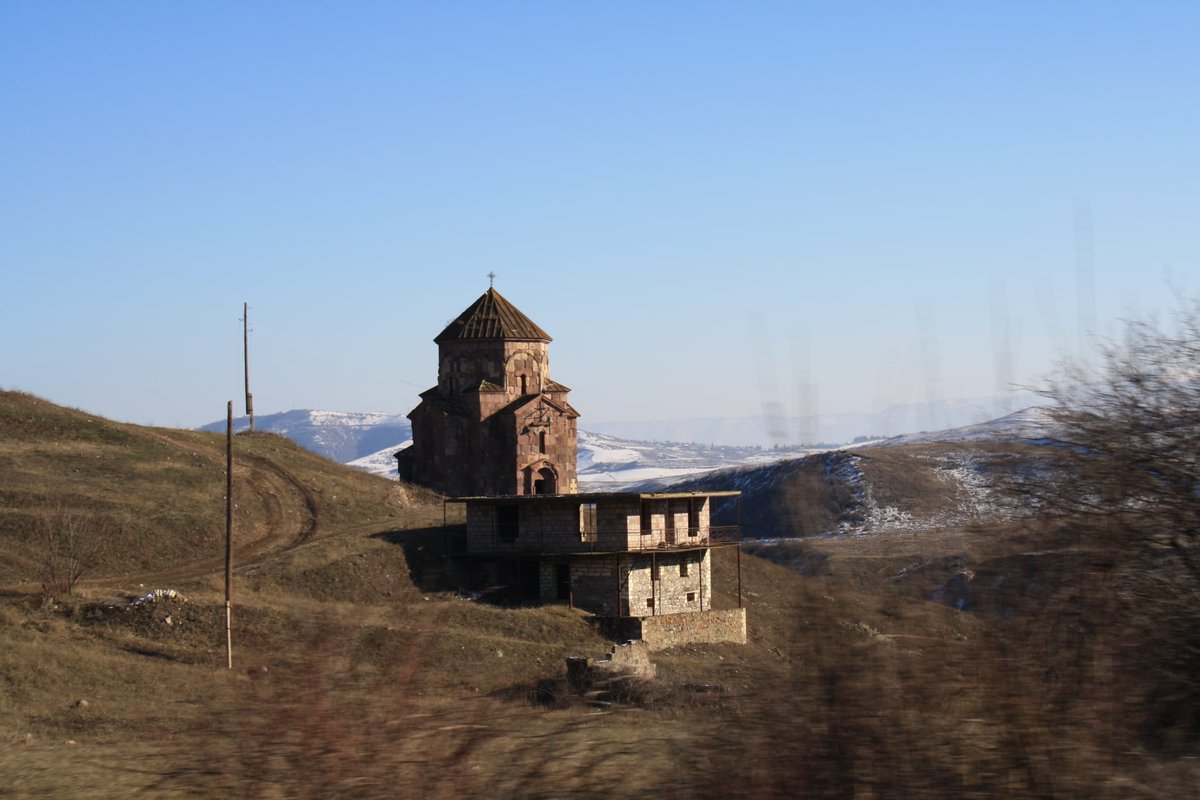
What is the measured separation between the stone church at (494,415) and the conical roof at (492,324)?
49mm

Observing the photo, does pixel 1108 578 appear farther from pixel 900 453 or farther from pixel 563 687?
pixel 900 453

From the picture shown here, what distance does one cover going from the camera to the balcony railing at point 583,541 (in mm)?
48781

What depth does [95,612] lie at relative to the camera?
40.0m

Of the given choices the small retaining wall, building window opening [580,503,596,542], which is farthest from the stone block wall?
the small retaining wall

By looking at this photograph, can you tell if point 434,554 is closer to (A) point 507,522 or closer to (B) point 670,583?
(A) point 507,522

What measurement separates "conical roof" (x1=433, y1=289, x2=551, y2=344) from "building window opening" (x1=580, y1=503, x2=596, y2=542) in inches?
623

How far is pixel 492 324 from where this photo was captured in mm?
63500

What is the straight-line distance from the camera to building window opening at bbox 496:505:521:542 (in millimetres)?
50500

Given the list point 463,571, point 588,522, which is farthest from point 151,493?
point 588,522

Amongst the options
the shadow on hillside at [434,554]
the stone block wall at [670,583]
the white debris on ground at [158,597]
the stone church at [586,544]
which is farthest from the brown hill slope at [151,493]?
the stone block wall at [670,583]

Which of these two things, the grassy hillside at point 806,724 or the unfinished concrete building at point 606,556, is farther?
the unfinished concrete building at point 606,556

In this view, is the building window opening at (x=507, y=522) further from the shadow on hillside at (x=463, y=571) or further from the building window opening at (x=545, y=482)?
the building window opening at (x=545, y=482)

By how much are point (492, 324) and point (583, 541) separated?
58.1ft

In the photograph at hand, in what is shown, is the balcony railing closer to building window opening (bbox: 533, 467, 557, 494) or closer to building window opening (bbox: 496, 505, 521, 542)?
building window opening (bbox: 496, 505, 521, 542)
